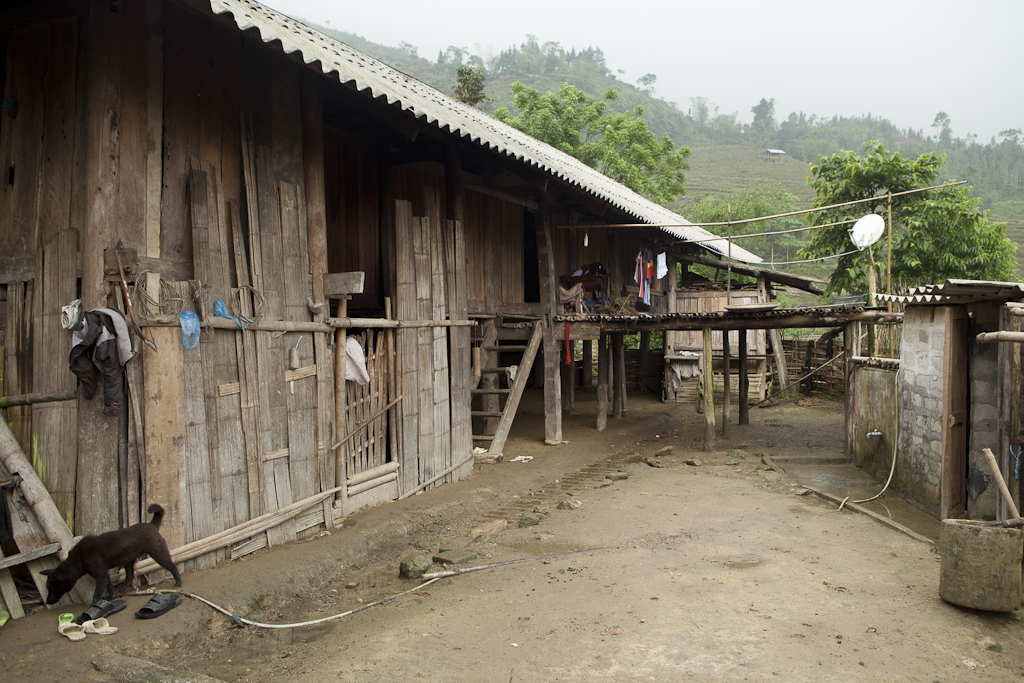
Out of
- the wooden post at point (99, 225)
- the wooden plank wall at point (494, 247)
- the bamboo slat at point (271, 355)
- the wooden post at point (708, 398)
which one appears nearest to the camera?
the wooden post at point (99, 225)

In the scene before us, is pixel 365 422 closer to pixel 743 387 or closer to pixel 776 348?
pixel 743 387

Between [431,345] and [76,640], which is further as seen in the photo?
[431,345]

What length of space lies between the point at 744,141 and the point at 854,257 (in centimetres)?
7203

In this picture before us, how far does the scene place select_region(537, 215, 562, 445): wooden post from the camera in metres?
11.3

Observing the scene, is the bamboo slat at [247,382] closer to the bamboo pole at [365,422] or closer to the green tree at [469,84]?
the bamboo pole at [365,422]

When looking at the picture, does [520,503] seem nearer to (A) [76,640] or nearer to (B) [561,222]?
(A) [76,640]

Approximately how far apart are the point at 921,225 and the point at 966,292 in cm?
1012

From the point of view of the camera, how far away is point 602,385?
1345 centimetres

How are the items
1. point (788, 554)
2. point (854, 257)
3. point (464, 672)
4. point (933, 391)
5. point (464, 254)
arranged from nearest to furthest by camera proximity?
point (464, 672) < point (788, 554) < point (933, 391) < point (464, 254) < point (854, 257)

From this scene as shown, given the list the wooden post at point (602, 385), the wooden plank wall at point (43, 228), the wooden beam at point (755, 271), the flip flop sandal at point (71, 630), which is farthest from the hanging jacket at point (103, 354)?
the wooden beam at point (755, 271)

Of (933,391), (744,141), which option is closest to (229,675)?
(933,391)

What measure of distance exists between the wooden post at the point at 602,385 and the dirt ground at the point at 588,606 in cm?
499

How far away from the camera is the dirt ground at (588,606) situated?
388cm

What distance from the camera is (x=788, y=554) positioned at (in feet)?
19.5
